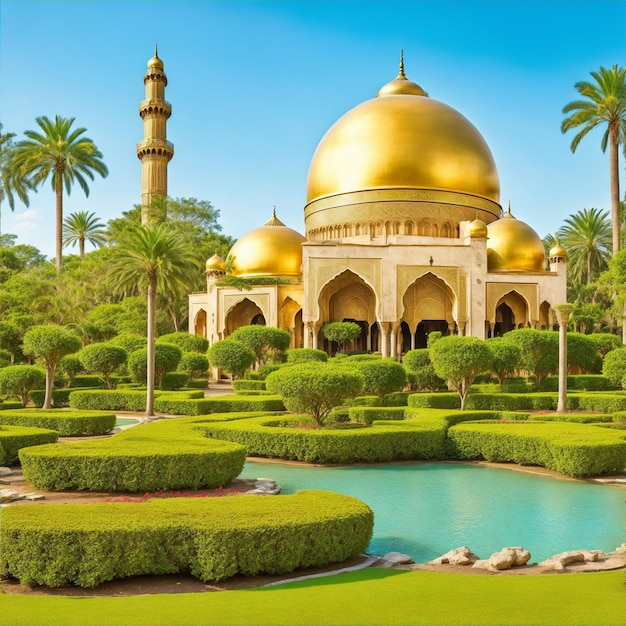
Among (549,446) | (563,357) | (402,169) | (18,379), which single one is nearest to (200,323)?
(402,169)

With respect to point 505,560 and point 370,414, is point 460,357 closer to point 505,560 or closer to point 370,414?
point 370,414

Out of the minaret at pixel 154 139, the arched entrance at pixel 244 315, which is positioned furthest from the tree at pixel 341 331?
the minaret at pixel 154 139

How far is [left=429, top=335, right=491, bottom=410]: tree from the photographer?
57.2 ft

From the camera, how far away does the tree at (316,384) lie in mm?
13375

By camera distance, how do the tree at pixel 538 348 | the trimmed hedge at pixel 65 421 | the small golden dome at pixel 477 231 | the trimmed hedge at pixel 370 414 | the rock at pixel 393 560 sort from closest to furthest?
1. the rock at pixel 393 560
2. the trimmed hedge at pixel 65 421
3. the trimmed hedge at pixel 370 414
4. the tree at pixel 538 348
5. the small golden dome at pixel 477 231

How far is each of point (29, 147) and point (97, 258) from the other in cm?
723

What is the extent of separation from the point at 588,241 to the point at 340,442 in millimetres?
38836

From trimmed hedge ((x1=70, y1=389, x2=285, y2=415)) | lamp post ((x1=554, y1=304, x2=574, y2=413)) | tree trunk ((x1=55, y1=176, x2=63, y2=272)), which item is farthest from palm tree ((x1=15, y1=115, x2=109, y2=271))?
lamp post ((x1=554, y1=304, x2=574, y2=413))

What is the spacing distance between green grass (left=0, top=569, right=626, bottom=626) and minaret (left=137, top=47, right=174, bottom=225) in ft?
140

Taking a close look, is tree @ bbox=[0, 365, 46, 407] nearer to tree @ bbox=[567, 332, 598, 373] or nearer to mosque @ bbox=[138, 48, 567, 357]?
mosque @ bbox=[138, 48, 567, 357]

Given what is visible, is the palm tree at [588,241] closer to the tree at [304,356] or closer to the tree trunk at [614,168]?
the tree trunk at [614,168]

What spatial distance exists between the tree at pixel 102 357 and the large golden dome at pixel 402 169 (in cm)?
1942

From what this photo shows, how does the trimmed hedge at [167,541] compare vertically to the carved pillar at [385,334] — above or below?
below

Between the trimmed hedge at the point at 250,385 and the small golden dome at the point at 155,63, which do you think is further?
the small golden dome at the point at 155,63
